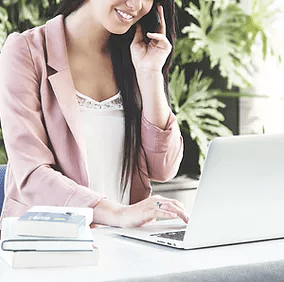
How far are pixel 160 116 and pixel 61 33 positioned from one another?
422 mm

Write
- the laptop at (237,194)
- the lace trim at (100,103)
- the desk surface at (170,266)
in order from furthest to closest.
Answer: the lace trim at (100,103), the laptop at (237,194), the desk surface at (170,266)

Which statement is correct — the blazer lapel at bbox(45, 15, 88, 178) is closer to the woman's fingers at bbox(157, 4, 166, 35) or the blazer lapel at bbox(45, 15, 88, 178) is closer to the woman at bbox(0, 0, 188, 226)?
the woman at bbox(0, 0, 188, 226)

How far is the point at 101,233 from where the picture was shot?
1.87 m

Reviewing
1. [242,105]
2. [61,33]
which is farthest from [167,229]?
[242,105]

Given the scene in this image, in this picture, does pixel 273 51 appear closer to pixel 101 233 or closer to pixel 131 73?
pixel 131 73

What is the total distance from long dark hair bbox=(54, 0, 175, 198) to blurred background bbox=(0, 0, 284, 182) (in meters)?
1.77

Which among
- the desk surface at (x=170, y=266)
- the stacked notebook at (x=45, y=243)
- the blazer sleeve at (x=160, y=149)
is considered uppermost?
the stacked notebook at (x=45, y=243)

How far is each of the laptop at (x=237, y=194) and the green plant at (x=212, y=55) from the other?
8.64 ft

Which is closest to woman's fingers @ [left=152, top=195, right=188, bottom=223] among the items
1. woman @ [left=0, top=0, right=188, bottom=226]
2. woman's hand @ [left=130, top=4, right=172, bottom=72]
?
woman @ [left=0, top=0, right=188, bottom=226]

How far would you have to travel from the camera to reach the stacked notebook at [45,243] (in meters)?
1.44

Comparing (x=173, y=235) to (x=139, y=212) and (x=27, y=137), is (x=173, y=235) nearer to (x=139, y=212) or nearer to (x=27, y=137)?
(x=139, y=212)

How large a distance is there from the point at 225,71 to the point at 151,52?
6.58 ft

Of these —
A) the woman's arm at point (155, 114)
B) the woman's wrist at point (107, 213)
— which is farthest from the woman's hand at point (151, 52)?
the woman's wrist at point (107, 213)

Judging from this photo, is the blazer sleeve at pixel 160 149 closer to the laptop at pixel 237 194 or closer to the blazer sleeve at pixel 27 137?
the blazer sleeve at pixel 27 137
